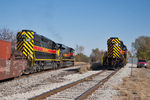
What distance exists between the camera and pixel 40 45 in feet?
59.7

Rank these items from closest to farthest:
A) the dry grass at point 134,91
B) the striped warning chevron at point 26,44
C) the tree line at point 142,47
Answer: the dry grass at point 134,91, the striped warning chevron at point 26,44, the tree line at point 142,47

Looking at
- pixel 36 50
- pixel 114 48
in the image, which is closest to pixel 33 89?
pixel 36 50

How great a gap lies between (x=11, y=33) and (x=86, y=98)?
92.3 feet

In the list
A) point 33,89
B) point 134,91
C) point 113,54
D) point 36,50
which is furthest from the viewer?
point 113,54

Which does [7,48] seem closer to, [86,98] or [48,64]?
[86,98]

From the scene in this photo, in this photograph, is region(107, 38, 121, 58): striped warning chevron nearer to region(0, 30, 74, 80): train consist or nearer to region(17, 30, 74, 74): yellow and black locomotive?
region(0, 30, 74, 80): train consist

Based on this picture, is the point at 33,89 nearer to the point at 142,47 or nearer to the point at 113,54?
the point at 113,54

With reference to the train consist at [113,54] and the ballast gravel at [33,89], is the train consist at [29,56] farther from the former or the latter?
the train consist at [113,54]

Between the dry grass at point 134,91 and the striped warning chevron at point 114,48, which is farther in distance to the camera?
the striped warning chevron at point 114,48

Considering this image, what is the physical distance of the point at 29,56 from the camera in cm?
1533

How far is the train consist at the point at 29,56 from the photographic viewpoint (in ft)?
36.5

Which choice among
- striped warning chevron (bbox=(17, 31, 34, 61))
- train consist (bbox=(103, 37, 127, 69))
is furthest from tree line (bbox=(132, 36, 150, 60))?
striped warning chevron (bbox=(17, 31, 34, 61))

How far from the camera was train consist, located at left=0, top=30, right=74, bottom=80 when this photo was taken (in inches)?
438

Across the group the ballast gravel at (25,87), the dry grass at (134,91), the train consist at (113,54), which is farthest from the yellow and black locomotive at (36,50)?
the dry grass at (134,91)
